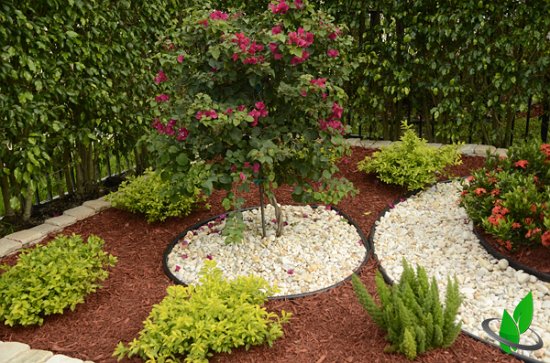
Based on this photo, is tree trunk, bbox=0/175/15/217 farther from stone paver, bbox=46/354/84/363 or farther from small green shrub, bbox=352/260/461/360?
small green shrub, bbox=352/260/461/360

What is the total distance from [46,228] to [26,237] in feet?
0.71

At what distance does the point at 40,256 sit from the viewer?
3293 millimetres

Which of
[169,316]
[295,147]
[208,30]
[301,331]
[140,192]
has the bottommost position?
[301,331]

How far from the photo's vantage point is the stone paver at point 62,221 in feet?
14.9

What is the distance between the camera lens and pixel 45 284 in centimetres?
316

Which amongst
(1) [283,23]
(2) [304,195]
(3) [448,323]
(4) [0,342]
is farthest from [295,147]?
(4) [0,342]

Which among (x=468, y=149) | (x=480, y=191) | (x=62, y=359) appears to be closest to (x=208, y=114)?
(x=62, y=359)

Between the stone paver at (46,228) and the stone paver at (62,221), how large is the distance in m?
0.04

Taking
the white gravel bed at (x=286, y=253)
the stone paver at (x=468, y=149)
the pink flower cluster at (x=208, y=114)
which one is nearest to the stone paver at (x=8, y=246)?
the white gravel bed at (x=286, y=253)

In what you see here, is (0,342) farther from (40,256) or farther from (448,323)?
(448,323)

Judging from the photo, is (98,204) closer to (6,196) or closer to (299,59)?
(6,196)

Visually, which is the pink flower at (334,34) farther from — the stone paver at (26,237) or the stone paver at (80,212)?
the stone paver at (26,237)

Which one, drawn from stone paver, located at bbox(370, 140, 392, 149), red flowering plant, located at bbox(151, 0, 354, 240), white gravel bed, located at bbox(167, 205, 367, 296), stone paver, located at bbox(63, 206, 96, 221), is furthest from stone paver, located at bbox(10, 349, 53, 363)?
stone paver, located at bbox(370, 140, 392, 149)

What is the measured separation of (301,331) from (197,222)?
1771mm
